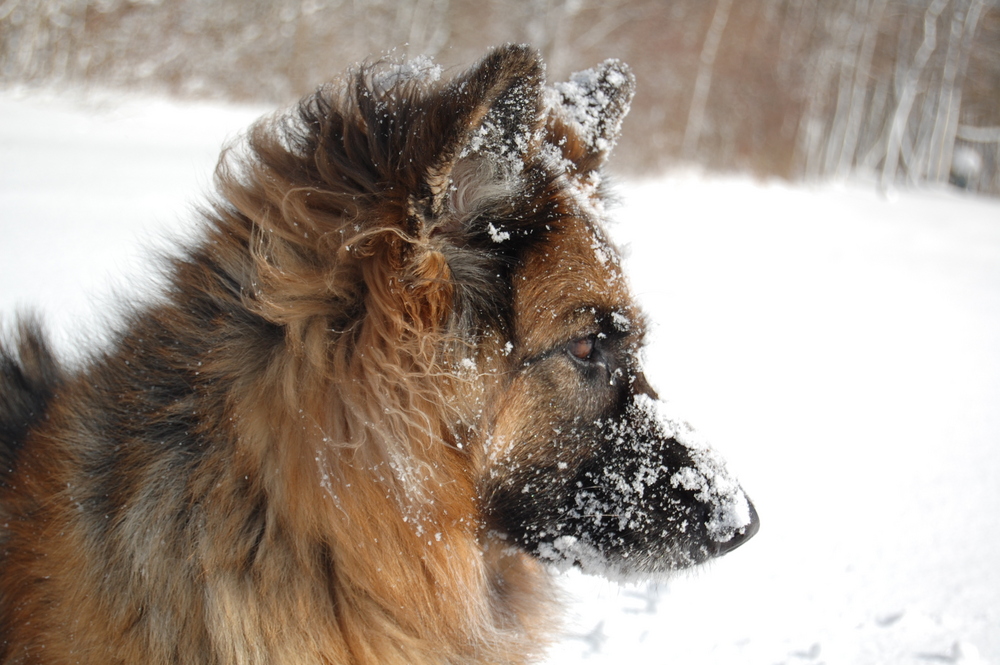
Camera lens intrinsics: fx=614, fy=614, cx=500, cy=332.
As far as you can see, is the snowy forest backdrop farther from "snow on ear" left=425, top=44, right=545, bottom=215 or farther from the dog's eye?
"snow on ear" left=425, top=44, right=545, bottom=215

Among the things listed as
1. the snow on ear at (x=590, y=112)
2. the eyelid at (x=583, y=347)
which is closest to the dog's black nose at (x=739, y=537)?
the eyelid at (x=583, y=347)

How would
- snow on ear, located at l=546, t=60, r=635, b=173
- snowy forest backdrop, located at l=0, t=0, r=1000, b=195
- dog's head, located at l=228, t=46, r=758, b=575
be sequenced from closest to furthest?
dog's head, located at l=228, t=46, r=758, b=575 < snow on ear, located at l=546, t=60, r=635, b=173 < snowy forest backdrop, located at l=0, t=0, r=1000, b=195

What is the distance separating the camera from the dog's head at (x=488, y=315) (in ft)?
5.14

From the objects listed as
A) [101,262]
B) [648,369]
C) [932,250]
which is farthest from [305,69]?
[648,369]

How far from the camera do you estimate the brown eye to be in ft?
6.14

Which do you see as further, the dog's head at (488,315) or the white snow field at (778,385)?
the white snow field at (778,385)

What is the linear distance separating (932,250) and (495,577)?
52.3ft

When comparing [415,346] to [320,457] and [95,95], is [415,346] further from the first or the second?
[95,95]

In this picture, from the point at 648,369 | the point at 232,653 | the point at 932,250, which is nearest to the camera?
the point at 232,653

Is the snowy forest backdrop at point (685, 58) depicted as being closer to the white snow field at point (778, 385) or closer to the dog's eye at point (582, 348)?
the white snow field at point (778, 385)

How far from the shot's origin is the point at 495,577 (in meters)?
2.15

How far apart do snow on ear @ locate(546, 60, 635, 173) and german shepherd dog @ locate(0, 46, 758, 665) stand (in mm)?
248

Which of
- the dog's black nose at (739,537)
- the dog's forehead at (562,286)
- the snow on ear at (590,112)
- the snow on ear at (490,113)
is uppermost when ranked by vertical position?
the snow on ear at (590,112)

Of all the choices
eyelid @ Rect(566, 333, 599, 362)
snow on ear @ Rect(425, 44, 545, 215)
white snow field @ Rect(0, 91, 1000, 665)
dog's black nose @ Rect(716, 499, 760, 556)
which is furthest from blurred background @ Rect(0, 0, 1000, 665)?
snow on ear @ Rect(425, 44, 545, 215)
